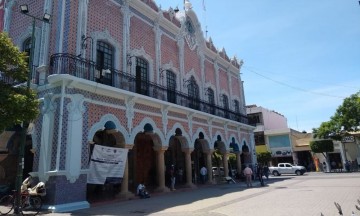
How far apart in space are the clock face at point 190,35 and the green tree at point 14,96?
541 inches

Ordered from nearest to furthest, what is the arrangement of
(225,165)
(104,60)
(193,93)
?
(104,60) < (193,93) < (225,165)

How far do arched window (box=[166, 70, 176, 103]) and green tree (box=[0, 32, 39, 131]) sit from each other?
29.6 feet

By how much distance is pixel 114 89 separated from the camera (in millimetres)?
13586

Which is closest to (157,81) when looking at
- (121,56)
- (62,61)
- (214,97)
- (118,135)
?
(121,56)

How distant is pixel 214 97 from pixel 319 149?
17085 millimetres

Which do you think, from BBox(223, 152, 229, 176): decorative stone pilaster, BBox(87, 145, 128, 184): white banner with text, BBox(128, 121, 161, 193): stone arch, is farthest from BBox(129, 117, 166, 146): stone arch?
BBox(223, 152, 229, 176): decorative stone pilaster

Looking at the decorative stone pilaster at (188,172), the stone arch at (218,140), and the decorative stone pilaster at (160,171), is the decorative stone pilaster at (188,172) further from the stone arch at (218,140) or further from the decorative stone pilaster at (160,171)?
the stone arch at (218,140)

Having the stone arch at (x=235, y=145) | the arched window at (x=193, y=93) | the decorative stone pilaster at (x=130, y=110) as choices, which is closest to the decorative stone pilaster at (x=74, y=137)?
the decorative stone pilaster at (x=130, y=110)

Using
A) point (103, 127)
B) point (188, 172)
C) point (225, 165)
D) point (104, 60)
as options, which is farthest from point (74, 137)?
point (225, 165)

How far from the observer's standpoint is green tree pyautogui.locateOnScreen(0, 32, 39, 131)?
909 centimetres

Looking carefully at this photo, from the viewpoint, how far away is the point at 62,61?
1236cm

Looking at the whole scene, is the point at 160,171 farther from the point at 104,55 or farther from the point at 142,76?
the point at 104,55

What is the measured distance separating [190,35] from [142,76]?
23.7ft

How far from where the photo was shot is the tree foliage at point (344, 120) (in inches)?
1199
